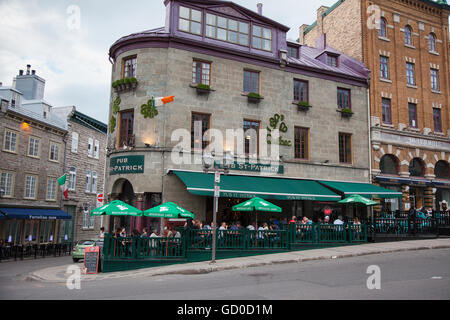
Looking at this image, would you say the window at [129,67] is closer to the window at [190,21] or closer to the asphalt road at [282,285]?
the window at [190,21]

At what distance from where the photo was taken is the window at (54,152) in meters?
34.7

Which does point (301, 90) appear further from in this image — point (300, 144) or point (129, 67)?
point (129, 67)

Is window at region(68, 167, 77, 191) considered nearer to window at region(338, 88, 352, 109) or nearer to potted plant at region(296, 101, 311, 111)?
potted plant at region(296, 101, 311, 111)

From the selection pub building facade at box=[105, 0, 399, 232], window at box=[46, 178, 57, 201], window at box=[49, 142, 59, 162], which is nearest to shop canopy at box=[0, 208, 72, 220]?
window at box=[46, 178, 57, 201]

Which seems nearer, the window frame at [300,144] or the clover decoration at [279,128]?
the clover decoration at [279,128]

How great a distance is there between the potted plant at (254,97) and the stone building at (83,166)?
20307 millimetres

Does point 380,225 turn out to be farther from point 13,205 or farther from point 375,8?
point 13,205

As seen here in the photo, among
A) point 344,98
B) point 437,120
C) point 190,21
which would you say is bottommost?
point 437,120

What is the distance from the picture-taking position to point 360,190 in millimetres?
23703

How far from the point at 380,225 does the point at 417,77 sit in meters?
13.8

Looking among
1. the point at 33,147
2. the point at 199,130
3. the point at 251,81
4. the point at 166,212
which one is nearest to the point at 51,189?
the point at 33,147

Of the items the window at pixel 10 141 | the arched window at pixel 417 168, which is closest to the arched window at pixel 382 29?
the arched window at pixel 417 168

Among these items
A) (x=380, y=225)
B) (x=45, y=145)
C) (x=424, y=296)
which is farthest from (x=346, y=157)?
(x=45, y=145)

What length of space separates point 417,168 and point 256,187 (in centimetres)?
1404
